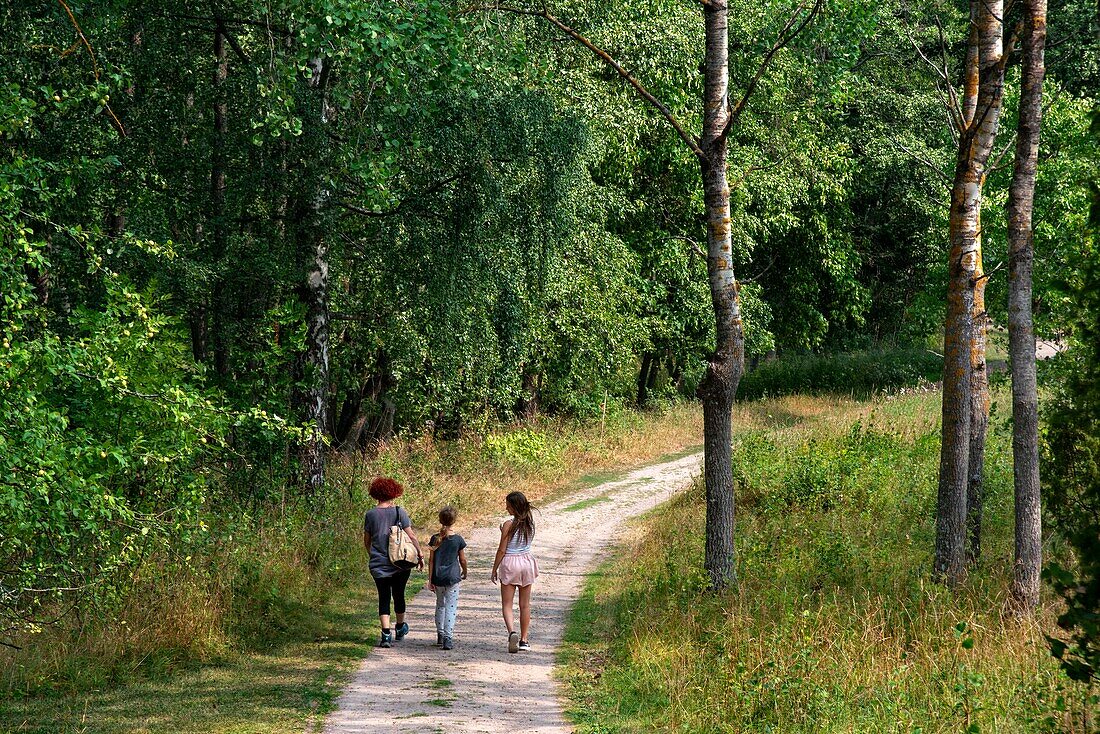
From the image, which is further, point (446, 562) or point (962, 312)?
point (446, 562)

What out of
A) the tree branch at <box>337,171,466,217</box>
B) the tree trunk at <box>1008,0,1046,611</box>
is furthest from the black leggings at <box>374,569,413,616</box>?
the tree branch at <box>337,171,466,217</box>

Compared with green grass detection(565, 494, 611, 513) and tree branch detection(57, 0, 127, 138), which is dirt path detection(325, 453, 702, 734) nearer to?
green grass detection(565, 494, 611, 513)

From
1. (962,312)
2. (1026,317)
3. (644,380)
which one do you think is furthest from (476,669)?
(644,380)

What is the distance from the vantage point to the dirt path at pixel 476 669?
8266 millimetres

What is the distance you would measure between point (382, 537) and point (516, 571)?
4.63ft

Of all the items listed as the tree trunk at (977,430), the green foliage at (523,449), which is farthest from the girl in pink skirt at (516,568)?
the green foliage at (523,449)

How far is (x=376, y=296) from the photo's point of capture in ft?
58.2

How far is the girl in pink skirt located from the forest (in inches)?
74.0

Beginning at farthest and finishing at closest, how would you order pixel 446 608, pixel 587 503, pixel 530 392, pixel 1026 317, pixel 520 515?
pixel 530 392 < pixel 587 503 < pixel 446 608 < pixel 520 515 < pixel 1026 317

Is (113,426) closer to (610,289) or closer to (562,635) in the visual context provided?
(562,635)

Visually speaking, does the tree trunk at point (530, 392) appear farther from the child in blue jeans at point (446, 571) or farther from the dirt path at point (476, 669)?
the child in blue jeans at point (446, 571)

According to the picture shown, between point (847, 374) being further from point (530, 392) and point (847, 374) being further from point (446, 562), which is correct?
point (446, 562)

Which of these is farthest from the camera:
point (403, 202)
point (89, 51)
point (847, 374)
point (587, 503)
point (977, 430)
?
point (847, 374)

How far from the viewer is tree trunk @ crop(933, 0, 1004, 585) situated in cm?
966
